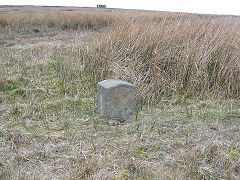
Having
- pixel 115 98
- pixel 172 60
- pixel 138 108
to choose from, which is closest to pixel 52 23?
pixel 172 60

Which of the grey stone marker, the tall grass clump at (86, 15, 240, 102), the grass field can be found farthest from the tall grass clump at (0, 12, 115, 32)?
the grey stone marker

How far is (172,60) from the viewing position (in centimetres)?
421

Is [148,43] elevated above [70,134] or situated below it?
above

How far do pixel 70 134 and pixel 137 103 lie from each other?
1.20 metres

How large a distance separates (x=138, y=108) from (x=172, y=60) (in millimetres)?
1235

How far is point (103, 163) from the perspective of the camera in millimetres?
2117

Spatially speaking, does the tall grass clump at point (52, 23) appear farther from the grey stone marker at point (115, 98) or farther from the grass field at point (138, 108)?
the grey stone marker at point (115, 98)

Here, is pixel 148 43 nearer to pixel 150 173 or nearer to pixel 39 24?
pixel 150 173

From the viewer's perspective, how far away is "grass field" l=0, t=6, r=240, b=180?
214 centimetres

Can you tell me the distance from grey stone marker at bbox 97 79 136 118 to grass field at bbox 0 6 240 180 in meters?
0.14

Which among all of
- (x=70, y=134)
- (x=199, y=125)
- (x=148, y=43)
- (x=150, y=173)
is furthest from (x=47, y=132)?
(x=148, y=43)

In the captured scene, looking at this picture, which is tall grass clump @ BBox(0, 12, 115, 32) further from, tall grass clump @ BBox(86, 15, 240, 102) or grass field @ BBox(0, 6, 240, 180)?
tall grass clump @ BBox(86, 15, 240, 102)

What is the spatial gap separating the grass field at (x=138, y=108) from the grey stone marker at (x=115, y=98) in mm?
139

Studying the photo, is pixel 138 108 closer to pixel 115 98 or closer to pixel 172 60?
pixel 115 98
